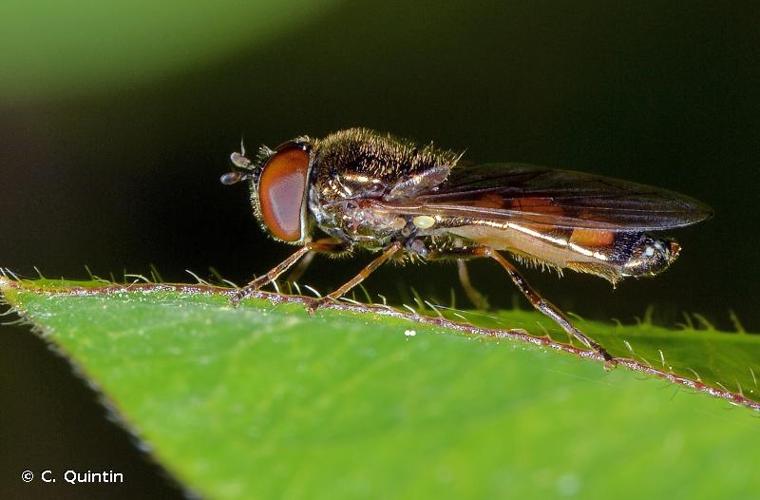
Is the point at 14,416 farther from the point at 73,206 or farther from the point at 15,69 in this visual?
the point at 15,69

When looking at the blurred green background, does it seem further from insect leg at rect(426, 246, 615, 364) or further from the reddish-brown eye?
the reddish-brown eye

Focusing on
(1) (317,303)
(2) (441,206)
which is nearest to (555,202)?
(2) (441,206)

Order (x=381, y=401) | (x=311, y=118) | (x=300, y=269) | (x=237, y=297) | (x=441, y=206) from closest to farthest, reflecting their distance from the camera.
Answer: (x=381, y=401) → (x=237, y=297) → (x=441, y=206) → (x=300, y=269) → (x=311, y=118)

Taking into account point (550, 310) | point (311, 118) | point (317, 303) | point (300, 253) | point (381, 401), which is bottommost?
point (550, 310)

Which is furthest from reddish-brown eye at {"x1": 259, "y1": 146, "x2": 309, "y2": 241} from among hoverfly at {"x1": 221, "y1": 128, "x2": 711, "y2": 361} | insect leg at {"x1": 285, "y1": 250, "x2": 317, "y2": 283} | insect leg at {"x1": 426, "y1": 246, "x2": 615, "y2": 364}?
insect leg at {"x1": 426, "y1": 246, "x2": 615, "y2": 364}

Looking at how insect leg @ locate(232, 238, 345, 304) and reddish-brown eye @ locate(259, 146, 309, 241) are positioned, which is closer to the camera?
insect leg @ locate(232, 238, 345, 304)

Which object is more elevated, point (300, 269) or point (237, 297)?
point (237, 297)

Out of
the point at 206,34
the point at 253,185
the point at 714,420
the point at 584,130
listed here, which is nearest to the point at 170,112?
the point at 206,34

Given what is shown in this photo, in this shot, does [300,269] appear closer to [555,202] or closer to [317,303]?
[555,202]
